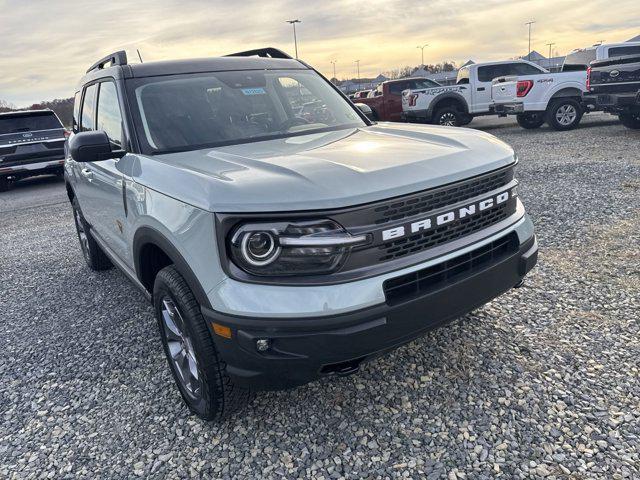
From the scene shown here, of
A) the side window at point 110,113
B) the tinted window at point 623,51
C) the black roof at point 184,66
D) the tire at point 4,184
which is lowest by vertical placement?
the tire at point 4,184

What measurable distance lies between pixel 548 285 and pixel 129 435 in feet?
10.2

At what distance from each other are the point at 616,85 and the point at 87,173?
447 inches

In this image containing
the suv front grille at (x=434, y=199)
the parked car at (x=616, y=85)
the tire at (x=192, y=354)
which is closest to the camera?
the suv front grille at (x=434, y=199)

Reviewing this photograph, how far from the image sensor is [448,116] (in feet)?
50.0

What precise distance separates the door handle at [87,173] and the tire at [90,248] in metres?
0.79

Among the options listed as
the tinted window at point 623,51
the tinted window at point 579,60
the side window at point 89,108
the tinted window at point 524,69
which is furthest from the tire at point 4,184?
the tinted window at point 623,51

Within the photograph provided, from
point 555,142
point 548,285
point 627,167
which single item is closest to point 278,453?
point 548,285

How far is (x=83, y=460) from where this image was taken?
8.36 feet

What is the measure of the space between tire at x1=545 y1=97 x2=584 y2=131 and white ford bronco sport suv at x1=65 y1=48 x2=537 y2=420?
463 inches

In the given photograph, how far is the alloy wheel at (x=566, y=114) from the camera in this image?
43.6ft

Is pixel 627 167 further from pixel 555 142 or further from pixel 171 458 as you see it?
pixel 171 458

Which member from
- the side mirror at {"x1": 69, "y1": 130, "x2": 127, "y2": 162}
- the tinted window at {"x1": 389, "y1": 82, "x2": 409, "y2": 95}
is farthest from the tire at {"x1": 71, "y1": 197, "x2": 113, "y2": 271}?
the tinted window at {"x1": 389, "y1": 82, "x2": 409, "y2": 95}

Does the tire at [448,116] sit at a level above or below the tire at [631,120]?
above

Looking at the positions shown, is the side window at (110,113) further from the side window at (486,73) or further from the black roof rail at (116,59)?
the side window at (486,73)
